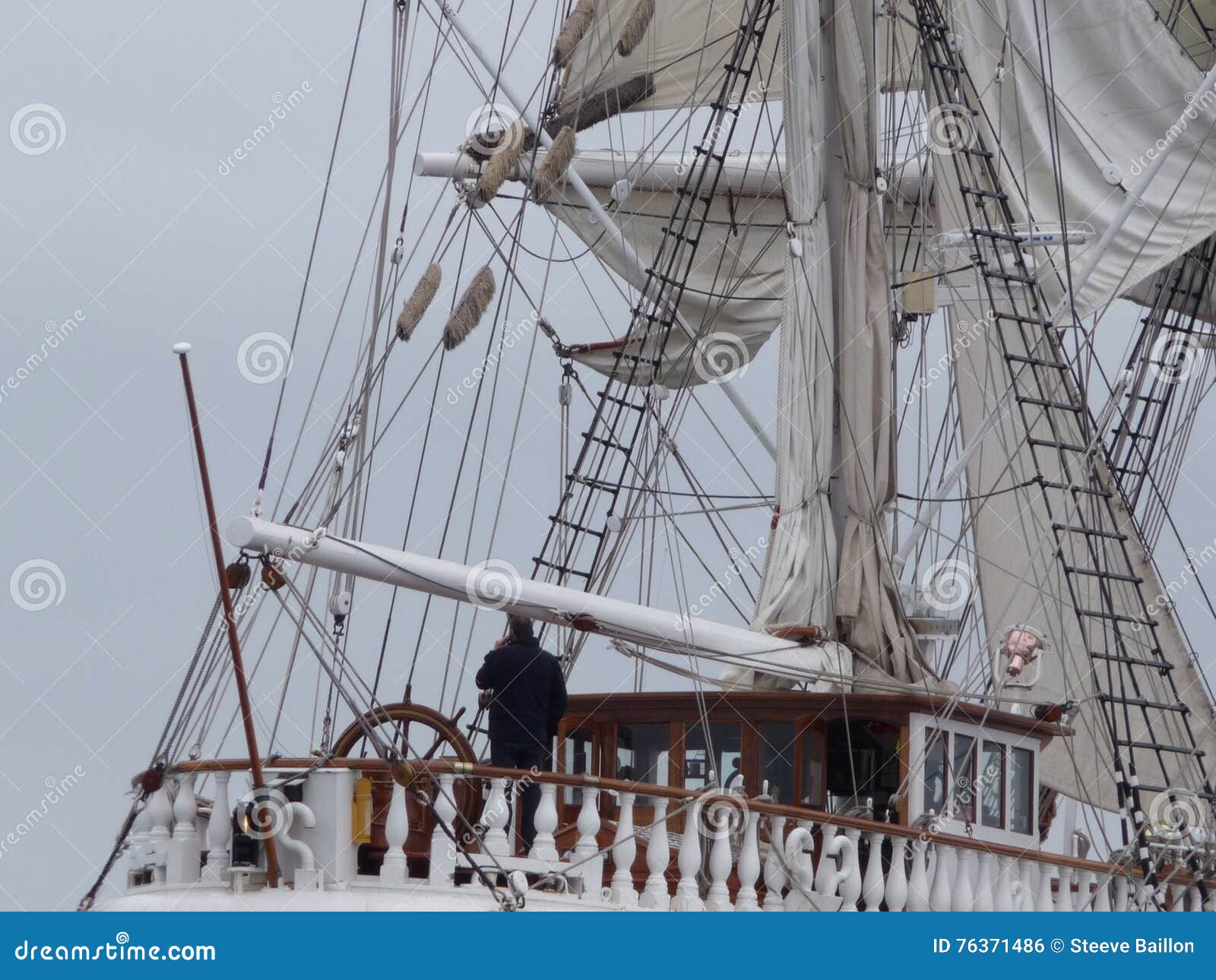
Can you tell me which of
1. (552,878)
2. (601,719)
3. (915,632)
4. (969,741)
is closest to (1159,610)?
(915,632)

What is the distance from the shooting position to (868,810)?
19578 millimetres

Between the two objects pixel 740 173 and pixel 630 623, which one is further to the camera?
pixel 740 173

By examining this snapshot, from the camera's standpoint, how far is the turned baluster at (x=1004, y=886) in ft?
63.8

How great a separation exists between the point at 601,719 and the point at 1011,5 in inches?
453

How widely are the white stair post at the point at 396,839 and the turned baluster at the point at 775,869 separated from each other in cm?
269

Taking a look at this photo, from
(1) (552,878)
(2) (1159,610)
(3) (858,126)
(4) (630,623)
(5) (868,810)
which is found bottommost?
(1) (552,878)

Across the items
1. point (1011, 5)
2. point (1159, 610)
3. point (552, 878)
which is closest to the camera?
point (552, 878)

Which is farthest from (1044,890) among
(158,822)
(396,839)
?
(158,822)

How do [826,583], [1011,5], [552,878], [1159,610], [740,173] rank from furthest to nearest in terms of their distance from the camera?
[740,173] < [1011,5] < [1159,610] < [826,583] < [552,878]

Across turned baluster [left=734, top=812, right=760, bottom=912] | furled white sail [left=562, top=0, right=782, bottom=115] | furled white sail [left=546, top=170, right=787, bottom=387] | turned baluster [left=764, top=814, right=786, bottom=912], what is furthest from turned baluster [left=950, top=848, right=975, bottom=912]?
furled white sail [left=562, top=0, right=782, bottom=115]

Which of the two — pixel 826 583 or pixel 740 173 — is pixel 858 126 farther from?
pixel 740 173

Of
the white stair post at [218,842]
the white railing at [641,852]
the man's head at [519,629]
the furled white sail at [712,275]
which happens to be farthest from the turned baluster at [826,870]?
the furled white sail at [712,275]

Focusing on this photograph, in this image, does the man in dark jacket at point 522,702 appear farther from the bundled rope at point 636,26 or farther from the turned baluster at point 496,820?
the bundled rope at point 636,26

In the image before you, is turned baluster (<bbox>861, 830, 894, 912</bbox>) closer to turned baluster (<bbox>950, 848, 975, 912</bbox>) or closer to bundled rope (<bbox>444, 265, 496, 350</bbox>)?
turned baluster (<bbox>950, 848, 975, 912</bbox>)
